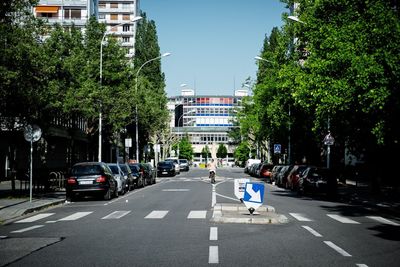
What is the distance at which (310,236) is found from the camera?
12.9 metres

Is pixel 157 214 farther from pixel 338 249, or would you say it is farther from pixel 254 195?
pixel 338 249

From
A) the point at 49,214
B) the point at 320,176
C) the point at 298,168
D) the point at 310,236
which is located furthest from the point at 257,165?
the point at 310,236

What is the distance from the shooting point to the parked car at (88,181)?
81.3 ft

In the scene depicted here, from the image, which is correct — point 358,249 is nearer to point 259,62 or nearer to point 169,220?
point 169,220

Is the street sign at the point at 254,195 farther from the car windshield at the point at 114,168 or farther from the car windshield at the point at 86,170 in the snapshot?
the car windshield at the point at 114,168

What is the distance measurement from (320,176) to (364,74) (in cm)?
920

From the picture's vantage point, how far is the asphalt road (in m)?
9.39

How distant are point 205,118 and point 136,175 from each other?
143m

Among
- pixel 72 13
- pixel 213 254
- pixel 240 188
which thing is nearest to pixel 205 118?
pixel 72 13

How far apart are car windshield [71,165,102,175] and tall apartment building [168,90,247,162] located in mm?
144791

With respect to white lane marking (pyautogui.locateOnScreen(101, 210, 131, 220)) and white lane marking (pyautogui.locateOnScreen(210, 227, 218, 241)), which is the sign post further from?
white lane marking (pyautogui.locateOnScreen(210, 227, 218, 241))

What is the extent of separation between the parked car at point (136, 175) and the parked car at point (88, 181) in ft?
39.7

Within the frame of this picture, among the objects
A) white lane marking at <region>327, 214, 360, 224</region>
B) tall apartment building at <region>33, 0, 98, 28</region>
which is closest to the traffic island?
white lane marking at <region>327, 214, 360, 224</region>

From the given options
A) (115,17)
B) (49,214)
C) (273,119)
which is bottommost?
(49,214)
